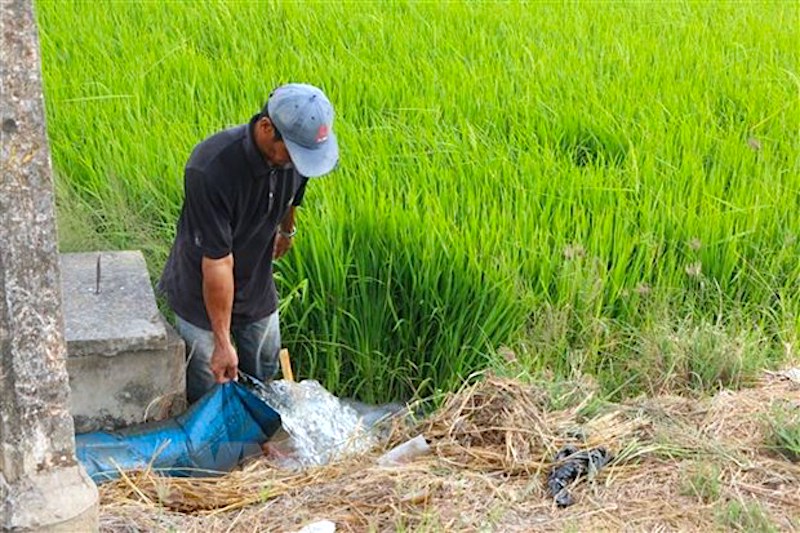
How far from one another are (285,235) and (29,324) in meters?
1.67

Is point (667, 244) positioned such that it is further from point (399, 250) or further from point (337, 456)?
point (337, 456)

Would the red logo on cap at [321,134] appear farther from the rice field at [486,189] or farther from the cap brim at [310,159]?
the rice field at [486,189]

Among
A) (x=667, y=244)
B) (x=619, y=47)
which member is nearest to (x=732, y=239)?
(x=667, y=244)

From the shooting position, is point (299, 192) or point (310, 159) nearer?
point (310, 159)

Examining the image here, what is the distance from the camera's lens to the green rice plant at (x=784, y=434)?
314cm

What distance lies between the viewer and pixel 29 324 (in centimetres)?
233

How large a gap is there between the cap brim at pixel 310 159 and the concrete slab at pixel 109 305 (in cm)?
66

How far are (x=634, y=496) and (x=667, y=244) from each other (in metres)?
1.70

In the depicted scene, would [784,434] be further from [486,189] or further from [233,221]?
[486,189]

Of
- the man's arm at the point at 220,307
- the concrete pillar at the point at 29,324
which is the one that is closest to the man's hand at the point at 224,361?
the man's arm at the point at 220,307

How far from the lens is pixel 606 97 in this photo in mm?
5625

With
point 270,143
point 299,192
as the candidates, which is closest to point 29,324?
point 270,143

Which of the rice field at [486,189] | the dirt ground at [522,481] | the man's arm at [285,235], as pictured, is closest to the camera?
the dirt ground at [522,481]

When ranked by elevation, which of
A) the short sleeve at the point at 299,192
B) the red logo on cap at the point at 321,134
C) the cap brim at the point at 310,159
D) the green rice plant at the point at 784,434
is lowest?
the green rice plant at the point at 784,434
